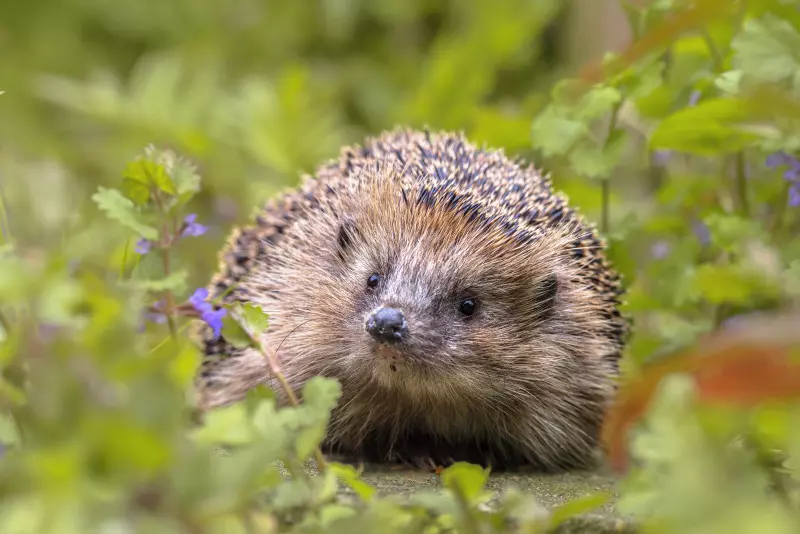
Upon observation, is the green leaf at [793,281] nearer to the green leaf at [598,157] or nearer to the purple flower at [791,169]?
→ the purple flower at [791,169]

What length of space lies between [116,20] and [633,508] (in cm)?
451

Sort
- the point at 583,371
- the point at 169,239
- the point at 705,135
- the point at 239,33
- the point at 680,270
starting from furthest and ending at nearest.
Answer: the point at 239,33
the point at 680,270
the point at 583,371
the point at 705,135
the point at 169,239

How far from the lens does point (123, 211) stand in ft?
5.89

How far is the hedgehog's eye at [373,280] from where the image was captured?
2117mm

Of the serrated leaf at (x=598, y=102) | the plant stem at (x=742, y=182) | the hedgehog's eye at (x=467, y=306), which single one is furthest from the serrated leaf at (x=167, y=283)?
the plant stem at (x=742, y=182)

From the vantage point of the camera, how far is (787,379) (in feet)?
3.47

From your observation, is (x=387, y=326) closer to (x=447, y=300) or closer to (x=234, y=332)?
(x=447, y=300)

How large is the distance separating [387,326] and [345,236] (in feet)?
1.37

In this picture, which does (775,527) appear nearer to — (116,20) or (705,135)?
(705,135)

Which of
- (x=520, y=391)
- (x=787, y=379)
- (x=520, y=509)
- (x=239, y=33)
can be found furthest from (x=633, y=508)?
(x=239, y=33)

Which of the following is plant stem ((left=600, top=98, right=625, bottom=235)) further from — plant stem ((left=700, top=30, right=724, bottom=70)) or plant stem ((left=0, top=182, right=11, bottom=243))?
plant stem ((left=0, top=182, right=11, bottom=243))

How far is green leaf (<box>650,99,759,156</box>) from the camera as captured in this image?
1.93m

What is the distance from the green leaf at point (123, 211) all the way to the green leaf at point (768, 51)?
115cm

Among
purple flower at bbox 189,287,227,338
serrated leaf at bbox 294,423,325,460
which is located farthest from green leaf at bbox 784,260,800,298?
purple flower at bbox 189,287,227,338
